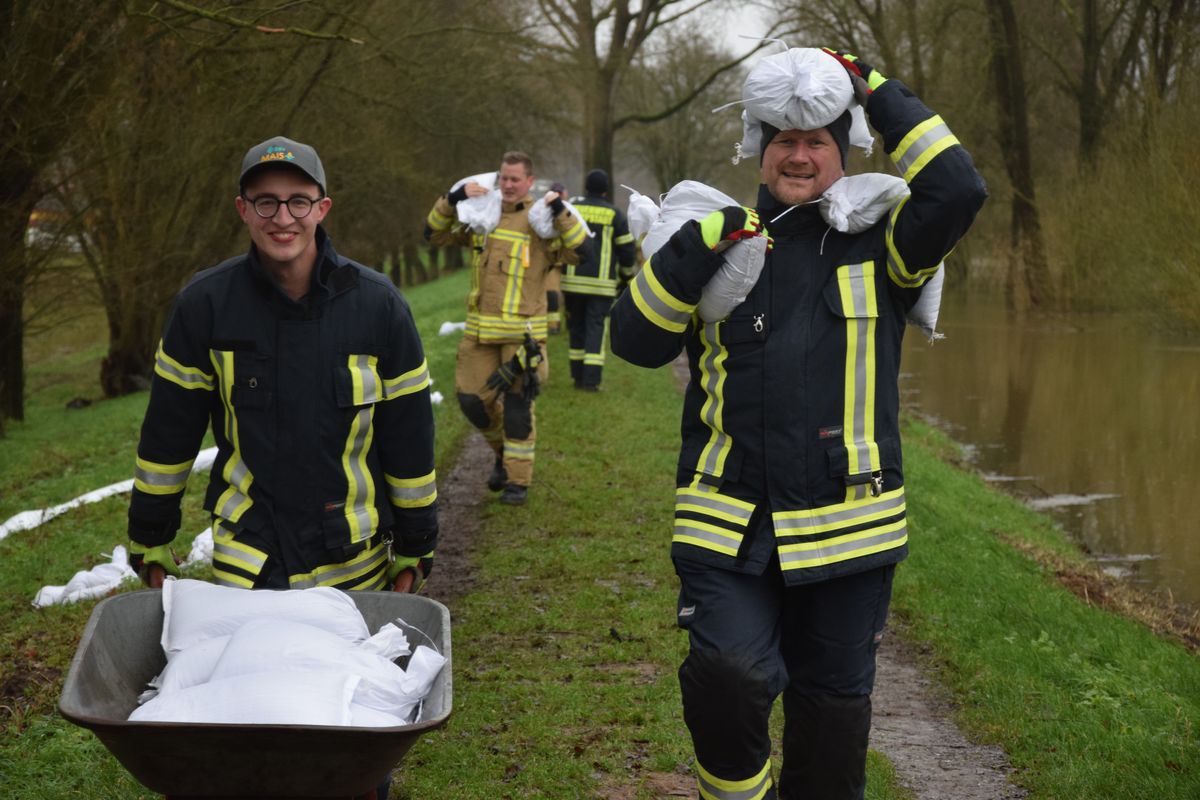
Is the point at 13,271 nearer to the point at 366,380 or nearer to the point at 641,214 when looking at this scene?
the point at 366,380

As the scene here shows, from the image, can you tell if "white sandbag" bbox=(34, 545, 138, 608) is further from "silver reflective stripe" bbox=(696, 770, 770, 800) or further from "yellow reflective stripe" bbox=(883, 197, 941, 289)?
"yellow reflective stripe" bbox=(883, 197, 941, 289)

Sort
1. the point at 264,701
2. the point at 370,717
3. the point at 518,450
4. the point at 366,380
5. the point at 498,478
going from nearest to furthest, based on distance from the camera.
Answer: the point at 264,701
the point at 370,717
the point at 366,380
the point at 518,450
the point at 498,478

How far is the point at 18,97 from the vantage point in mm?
12781

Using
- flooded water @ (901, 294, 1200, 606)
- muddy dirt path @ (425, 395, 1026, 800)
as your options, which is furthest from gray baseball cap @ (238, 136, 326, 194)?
flooded water @ (901, 294, 1200, 606)

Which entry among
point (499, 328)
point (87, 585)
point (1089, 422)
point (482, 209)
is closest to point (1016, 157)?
point (1089, 422)

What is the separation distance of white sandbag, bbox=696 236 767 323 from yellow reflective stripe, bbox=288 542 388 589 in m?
1.25

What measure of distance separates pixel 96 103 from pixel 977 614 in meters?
10.7

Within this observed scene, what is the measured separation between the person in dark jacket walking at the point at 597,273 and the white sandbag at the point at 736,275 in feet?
35.9

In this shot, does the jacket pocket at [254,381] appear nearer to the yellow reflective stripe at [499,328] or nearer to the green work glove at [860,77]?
the green work glove at [860,77]

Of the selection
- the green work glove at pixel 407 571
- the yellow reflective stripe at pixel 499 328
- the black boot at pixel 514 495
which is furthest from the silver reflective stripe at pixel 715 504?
the black boot at pixel 514 495

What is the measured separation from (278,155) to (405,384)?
71 cm

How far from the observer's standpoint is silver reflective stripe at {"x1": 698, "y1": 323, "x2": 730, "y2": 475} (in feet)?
11.7

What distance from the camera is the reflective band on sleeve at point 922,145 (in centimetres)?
348

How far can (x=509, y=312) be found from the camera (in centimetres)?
917
